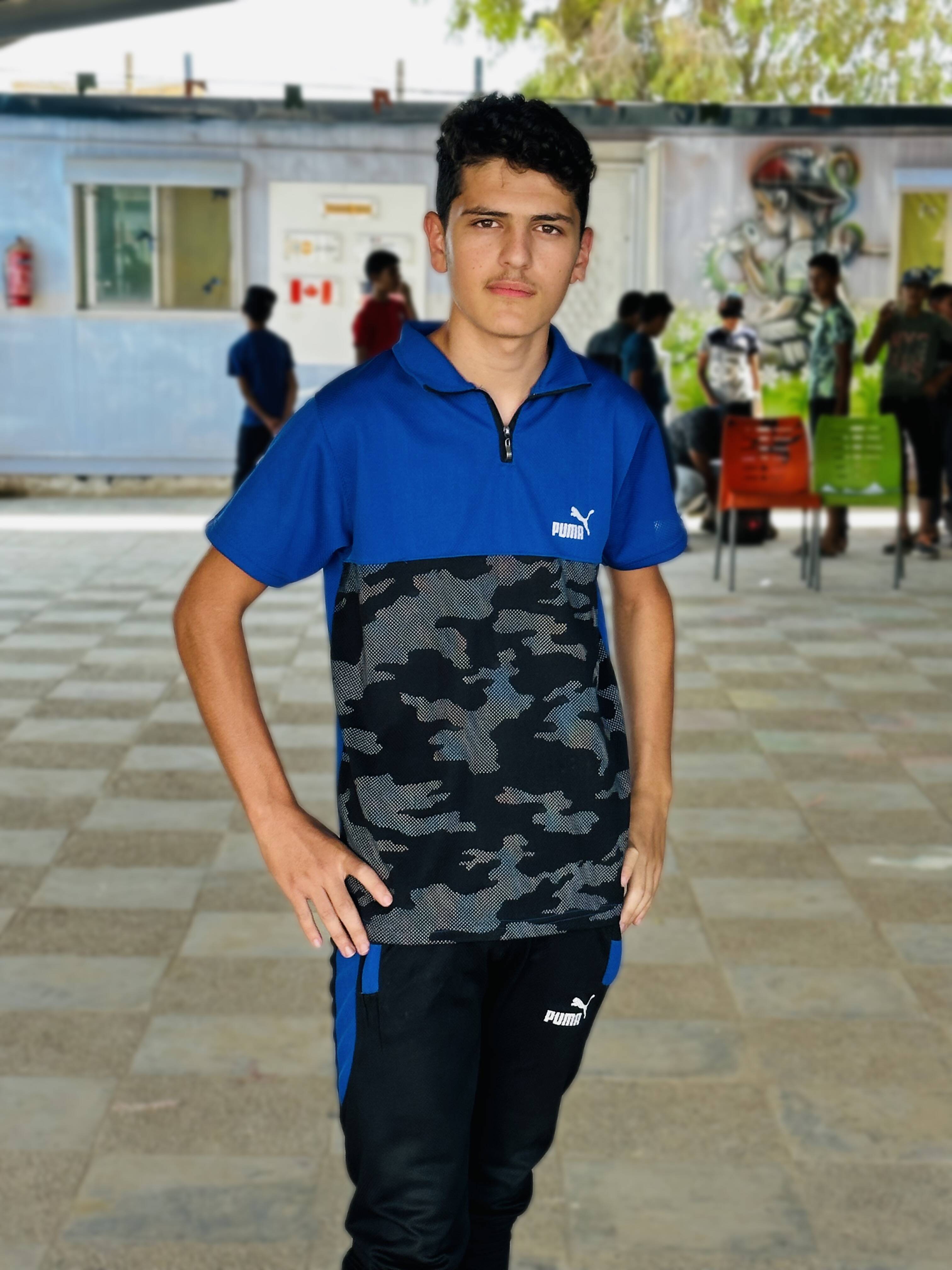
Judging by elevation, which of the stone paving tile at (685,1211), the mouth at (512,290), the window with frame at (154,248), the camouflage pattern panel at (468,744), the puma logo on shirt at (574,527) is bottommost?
the stone paving tile at (685,1211)

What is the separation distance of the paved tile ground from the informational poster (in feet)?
29.1

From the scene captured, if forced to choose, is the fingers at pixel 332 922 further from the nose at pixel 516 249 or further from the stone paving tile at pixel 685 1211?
the stone paving tile at pixel 685 1211

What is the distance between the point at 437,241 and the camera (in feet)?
7.14

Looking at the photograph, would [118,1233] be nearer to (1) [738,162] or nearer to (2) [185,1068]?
(2) [185,1068]

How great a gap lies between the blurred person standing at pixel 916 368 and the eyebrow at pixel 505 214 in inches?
377

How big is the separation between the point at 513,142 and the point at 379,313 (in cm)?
1035

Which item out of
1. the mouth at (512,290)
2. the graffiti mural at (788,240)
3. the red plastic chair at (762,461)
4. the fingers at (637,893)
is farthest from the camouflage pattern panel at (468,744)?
the graffiti mural at (788,240)

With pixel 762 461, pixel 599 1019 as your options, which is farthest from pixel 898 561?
pixel 599 1019

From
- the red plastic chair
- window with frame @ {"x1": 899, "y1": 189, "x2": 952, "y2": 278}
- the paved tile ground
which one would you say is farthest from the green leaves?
the paved tile ground

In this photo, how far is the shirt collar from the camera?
2076 millimetres

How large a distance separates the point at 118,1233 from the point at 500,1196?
1.06m

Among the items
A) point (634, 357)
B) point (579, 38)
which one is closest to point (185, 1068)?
point (634, 357)

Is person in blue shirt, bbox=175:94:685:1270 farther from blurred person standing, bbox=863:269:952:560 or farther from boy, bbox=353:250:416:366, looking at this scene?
boy, bbox=353:250:416:366

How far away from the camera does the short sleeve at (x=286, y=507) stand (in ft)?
6.66
